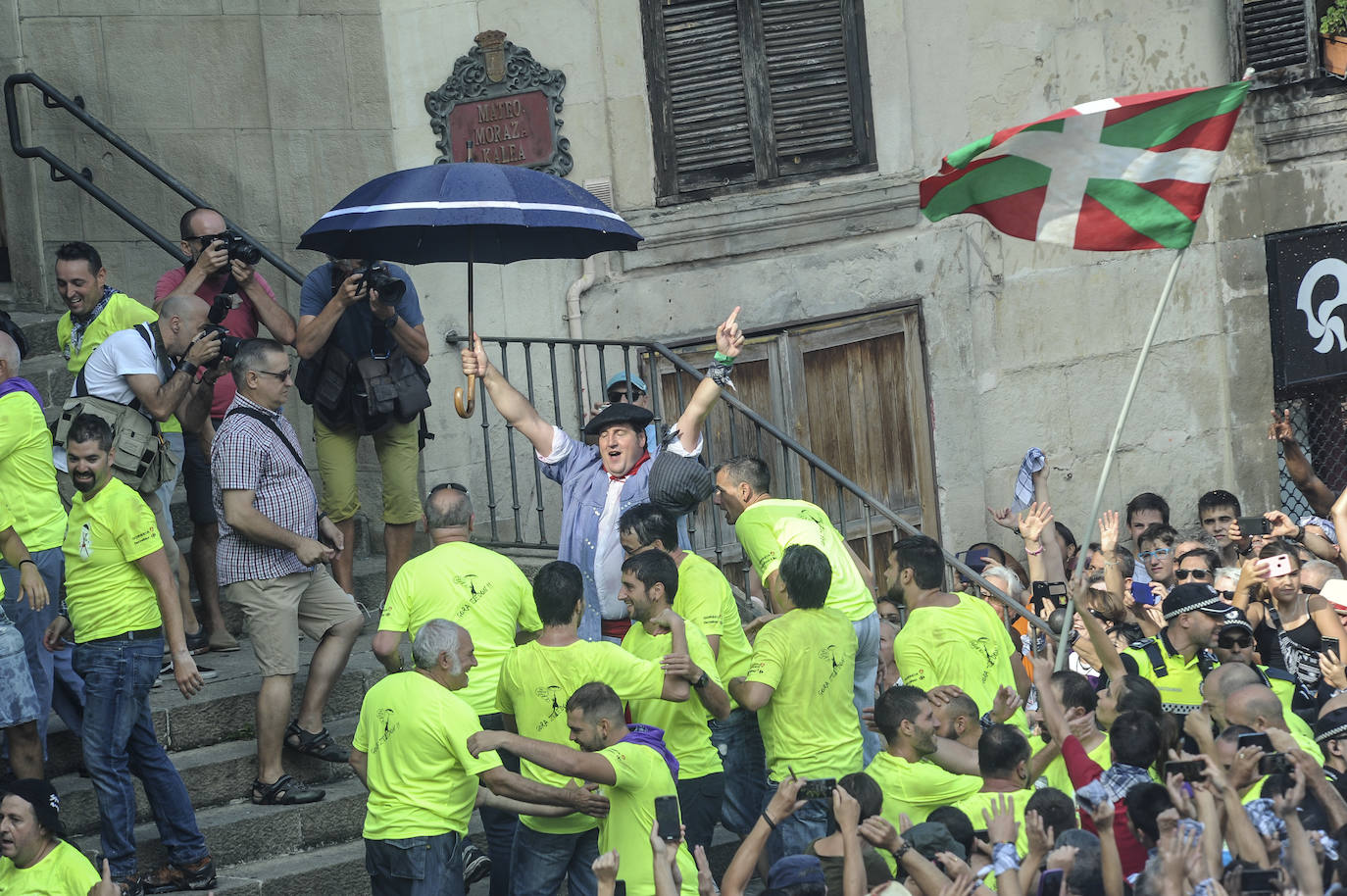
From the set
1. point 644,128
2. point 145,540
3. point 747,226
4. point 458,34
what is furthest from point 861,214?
point 145,540

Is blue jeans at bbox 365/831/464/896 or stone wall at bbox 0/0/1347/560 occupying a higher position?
stone wall at bbox 0/0/1347/560

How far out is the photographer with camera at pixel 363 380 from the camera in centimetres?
880

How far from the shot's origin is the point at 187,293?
28.1ft

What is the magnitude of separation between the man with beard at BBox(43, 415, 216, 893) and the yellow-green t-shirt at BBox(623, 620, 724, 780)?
1.90m

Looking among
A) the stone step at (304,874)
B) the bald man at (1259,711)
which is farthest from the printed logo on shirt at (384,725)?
the bald man at (1259,711)

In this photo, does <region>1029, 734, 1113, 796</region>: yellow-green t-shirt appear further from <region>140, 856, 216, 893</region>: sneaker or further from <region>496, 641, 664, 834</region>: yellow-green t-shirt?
<region>140, 856, 216, 893</region>: sneaker

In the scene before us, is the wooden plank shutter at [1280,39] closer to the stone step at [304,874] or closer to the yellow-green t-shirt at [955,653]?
the yellow-green t-shirt at [955,653]

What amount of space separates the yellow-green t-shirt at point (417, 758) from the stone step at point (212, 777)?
1.58 m

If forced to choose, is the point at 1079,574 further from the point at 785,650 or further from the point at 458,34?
the point at 458,34

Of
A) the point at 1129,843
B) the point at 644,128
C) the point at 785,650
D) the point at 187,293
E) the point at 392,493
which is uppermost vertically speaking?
the point at 644,128

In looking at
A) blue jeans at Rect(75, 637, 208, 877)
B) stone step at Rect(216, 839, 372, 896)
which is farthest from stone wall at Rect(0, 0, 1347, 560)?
blue jeans at Rect(75, 637, 208, 877)

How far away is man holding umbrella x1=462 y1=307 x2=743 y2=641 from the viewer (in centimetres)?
786

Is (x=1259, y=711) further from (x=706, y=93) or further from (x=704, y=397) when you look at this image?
(x=706, y=93)

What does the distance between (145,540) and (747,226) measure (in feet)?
16.6
